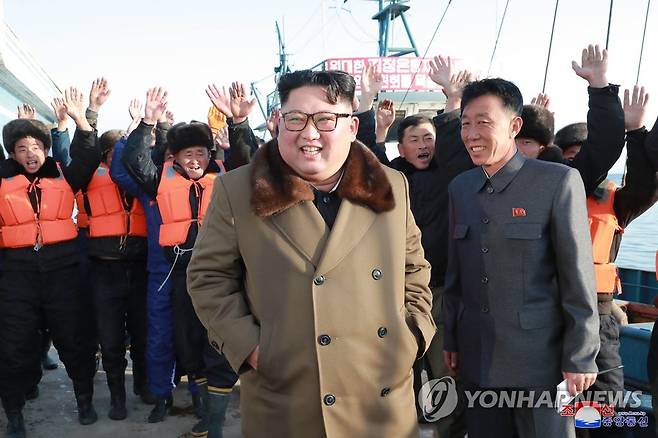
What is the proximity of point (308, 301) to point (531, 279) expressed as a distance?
101cm

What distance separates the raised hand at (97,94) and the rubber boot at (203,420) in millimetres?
2278

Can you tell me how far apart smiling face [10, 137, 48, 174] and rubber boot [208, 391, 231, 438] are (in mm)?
2098

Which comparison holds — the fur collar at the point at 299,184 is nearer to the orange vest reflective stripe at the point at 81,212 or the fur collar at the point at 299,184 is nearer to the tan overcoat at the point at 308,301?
the tan overcoat at the point at 308,301

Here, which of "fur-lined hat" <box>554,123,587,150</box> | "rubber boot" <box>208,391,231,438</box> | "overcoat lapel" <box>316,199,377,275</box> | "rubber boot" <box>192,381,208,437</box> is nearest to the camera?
"overcoat lapel" <box>316,199,377,275</box>

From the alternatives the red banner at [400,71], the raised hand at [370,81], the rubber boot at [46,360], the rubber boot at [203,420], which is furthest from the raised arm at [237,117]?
the red banner at [400,71]

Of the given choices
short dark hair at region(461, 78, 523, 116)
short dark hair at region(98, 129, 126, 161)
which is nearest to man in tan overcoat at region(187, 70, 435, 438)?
short dark hair at region(461, 78, 523, 116)

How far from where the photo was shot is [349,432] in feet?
5.92

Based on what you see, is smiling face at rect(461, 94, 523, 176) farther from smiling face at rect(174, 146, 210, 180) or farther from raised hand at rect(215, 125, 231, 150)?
raised hand at rect(215, 125, 231, 150)

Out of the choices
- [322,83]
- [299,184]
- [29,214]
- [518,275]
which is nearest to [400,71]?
[29,214]

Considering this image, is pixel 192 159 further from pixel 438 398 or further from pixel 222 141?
pixel 438 398

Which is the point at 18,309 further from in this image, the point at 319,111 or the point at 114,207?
the point at 319,111

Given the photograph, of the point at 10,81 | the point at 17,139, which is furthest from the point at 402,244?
the point at 10,81

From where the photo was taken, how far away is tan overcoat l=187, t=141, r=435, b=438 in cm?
179

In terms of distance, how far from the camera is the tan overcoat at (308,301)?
1.79m
